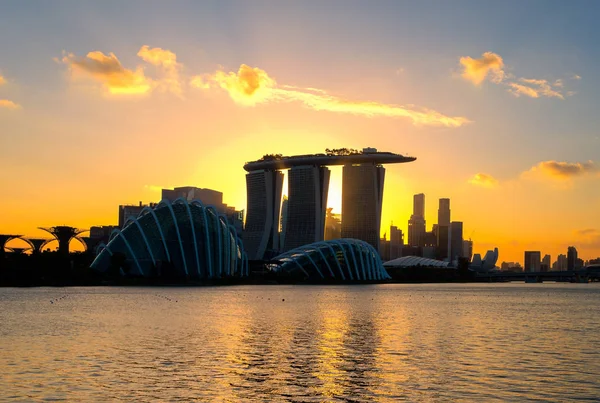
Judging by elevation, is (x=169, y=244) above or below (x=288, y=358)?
above

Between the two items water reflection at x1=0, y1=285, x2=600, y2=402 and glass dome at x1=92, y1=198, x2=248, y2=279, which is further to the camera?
glass dome at x1=92, y1=198, x2=248, y2=279

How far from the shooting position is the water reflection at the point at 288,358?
33531mm

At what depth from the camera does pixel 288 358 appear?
145 feet

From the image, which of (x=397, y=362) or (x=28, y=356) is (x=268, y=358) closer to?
(x=397, y=362)

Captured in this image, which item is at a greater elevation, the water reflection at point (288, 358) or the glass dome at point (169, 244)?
the glass dome at point (169, 244)

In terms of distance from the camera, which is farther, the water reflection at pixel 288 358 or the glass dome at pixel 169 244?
the glass dome at pixel 169 244

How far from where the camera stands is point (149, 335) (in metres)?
56.3

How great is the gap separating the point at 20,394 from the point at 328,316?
51054mm

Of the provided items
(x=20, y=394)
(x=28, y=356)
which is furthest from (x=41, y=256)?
(x=20, y=394)

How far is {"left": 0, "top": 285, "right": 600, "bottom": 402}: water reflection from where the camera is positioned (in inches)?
1320

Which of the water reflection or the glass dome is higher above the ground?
the glass dome

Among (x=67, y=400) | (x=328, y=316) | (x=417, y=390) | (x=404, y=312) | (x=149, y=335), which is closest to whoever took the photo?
(x=67, y=400)

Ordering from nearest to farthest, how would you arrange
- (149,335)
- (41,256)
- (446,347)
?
(446,347) < (149,335) < (41,256)

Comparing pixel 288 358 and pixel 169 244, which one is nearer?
pixel 288 358
